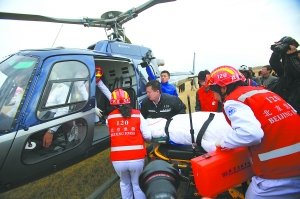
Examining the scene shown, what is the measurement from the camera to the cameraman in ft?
7.61

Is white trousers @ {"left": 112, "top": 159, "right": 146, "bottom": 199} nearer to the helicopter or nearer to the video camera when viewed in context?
the helicopter

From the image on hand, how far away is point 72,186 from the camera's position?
3336 millimetres

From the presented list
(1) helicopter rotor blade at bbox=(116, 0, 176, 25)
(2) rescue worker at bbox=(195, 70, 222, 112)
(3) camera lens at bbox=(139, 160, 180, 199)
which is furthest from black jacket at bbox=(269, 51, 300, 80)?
(1) helicopter rotor blade at bbox=(116, 0, 176, 25)

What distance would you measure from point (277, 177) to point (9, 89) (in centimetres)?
303

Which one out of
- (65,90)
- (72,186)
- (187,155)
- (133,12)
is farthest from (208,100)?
(133,12)

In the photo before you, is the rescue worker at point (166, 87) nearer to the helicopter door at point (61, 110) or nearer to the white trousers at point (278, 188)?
the helicopter door at point (61, 110)

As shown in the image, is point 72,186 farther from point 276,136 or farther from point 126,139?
point 276,136

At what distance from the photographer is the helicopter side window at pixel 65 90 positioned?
2314 millimetres

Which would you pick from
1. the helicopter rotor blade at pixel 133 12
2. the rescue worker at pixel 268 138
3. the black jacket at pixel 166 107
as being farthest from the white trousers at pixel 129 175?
the helicopter rotor blade at pixel 133 12

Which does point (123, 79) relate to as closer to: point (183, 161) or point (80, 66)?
point (80, 66)

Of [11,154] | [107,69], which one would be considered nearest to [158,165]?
[11,154]

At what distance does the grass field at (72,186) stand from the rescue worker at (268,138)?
1.77 meters

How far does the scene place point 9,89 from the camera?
7.33 ft

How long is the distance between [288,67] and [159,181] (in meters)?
2.53
